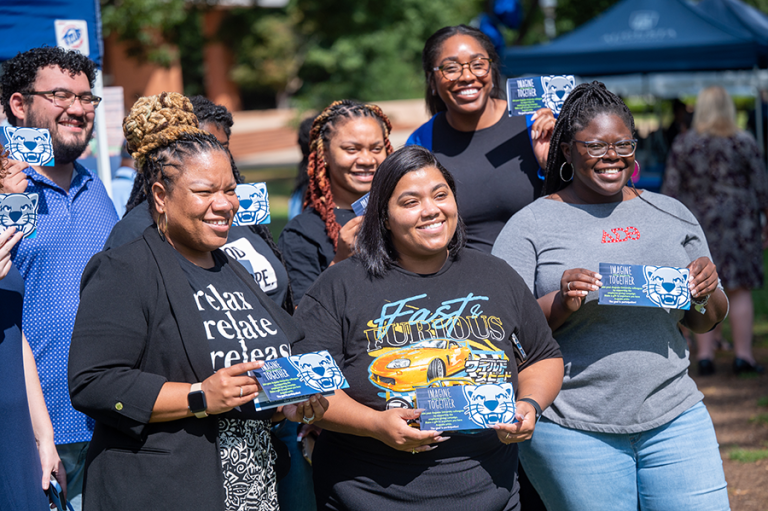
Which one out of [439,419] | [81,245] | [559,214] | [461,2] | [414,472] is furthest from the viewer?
[461,2]

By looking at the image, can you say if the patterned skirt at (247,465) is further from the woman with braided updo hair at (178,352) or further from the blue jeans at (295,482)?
the blue jeans at (295,482)

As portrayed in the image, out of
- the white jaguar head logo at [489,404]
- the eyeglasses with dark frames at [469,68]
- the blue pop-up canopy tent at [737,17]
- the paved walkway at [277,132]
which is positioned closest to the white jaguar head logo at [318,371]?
the white jaguar head logo at [489,404]

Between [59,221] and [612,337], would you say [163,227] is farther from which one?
[612,337]

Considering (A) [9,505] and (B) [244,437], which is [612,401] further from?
(A) [9,505]

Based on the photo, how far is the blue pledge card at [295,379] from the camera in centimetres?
221

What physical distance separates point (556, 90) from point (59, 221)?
7.15 ft

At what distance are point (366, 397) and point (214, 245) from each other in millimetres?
707

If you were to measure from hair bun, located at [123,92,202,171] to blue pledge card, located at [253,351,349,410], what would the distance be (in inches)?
33.2

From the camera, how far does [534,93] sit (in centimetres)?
335

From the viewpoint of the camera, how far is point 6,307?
2.46 m

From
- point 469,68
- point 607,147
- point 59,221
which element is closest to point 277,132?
point 469,68

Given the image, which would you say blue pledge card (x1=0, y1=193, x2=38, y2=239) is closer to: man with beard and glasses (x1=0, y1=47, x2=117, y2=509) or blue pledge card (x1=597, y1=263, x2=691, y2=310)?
man with beard and glasses (x1=0, y1=47, x2=117, y2=509)

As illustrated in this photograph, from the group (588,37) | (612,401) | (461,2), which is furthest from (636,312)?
(461,2)

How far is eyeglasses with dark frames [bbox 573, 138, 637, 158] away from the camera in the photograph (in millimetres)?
2916
